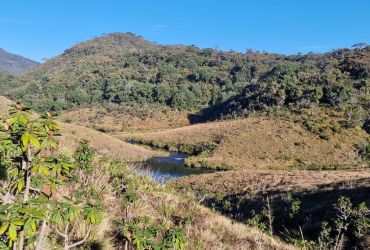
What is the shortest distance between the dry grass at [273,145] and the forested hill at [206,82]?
317 inches

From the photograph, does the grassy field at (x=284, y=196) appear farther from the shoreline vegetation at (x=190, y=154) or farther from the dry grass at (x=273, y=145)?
the dry grass at (x=273, y=145)

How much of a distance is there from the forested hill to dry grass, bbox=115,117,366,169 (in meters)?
8.06

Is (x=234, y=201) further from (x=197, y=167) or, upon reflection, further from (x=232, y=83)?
(x=232, y=83)

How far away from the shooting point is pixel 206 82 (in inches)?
4594

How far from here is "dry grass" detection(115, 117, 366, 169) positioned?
4725 cm

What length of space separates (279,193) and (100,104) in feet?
266

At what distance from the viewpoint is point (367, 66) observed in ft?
238

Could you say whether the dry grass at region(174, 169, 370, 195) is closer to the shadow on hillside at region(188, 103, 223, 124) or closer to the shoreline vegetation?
the shoreline vegetation

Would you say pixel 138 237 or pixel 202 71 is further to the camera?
pixel 202 71

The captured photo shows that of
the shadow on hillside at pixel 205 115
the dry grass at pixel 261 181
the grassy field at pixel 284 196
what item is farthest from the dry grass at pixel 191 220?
the shadow on hillside at pixel 205 115

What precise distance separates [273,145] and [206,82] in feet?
219

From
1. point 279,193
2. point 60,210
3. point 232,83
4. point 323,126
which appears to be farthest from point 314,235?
point 232,83

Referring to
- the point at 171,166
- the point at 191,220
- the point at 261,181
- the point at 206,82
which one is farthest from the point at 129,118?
the point at 191,220

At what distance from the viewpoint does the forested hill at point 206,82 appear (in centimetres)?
6638
